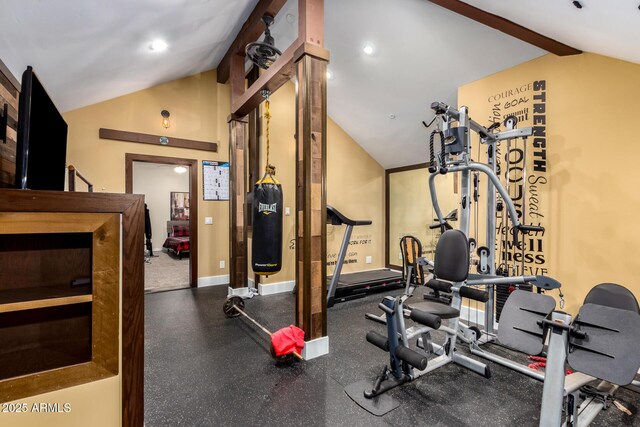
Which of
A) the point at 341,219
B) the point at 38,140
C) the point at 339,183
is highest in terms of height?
the point at 339,183

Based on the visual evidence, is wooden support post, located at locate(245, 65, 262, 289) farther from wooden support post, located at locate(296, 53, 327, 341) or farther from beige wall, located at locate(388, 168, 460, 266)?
beige wall, located at locate(388, 168, 460, 266)

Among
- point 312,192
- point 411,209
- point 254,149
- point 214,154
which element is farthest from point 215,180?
point 411,209

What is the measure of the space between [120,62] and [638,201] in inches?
203

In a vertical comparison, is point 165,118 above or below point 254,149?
above

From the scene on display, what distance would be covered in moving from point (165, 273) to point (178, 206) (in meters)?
4.44

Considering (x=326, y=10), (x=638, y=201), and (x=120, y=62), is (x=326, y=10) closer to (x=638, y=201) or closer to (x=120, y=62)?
(x=120, y=62)

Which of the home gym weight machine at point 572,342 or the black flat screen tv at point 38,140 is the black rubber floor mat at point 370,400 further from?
the black flat screen tv at point 38,140

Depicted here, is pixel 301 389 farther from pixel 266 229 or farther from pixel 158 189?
pixel 158 189

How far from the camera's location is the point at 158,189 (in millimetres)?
9703

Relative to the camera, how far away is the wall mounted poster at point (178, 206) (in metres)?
9.98

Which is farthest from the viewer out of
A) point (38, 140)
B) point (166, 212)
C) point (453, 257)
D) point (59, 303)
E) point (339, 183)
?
point (166, 212)

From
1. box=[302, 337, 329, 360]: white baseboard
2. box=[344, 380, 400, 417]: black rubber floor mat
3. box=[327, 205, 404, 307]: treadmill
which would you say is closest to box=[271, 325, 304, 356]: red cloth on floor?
box=[302, 337, 329, 360]: white baseboard

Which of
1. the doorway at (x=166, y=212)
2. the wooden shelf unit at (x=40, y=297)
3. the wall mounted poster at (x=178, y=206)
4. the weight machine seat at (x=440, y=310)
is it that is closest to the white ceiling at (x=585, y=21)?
the weight machine seat at (x=440, y=310)

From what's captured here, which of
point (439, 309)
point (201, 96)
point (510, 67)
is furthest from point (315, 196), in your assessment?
point (201, 96)
